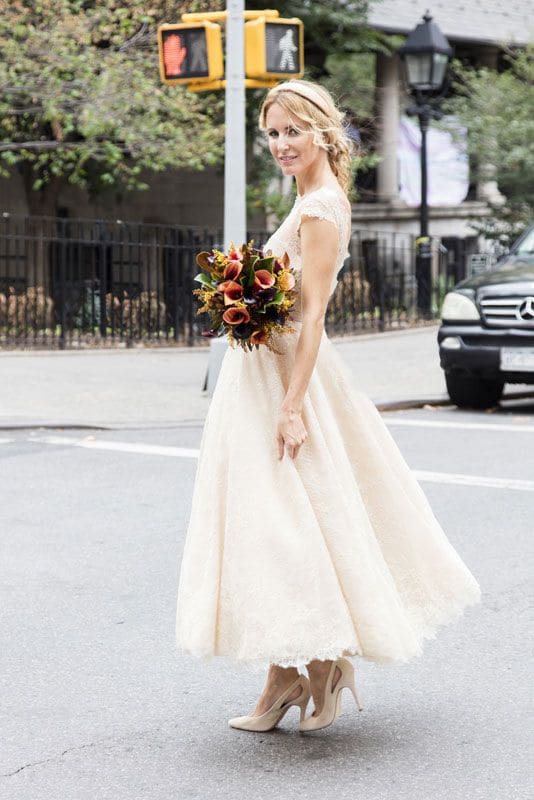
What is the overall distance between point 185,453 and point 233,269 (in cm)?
624

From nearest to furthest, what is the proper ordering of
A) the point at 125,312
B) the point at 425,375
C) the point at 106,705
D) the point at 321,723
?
the point at 321,723, the point at 106,705, the point at 425,375, the point at 125,312

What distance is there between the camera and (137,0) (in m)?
19.6

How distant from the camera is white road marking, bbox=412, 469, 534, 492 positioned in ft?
28.5

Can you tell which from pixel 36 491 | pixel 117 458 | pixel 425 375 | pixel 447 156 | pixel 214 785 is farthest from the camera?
pixel 447 156

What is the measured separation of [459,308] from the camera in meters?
12.9

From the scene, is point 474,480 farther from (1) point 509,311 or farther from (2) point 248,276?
(2) point 248,276

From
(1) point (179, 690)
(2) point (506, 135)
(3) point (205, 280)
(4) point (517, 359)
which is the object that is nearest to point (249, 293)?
(3) point (205, 280)

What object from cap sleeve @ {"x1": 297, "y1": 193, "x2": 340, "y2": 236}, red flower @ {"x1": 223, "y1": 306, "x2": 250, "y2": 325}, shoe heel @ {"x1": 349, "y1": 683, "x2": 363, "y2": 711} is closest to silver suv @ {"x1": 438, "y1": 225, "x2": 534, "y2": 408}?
shoe heel @ {"x1": 349, "y1": 683, "x2": 363, "y2": 711}

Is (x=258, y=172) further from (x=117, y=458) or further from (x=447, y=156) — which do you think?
(x=117, y=458)

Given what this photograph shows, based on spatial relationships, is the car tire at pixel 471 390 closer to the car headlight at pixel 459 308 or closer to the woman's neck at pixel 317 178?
the car headlight at pixel 459 308

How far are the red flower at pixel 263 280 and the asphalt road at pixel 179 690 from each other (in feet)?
4.38

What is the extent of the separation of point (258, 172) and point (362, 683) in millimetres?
20228

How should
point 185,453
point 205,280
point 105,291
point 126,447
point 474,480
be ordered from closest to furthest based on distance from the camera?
point 205,280 → point 474,480 → point 185,453 → point 126,447 → point 105,291

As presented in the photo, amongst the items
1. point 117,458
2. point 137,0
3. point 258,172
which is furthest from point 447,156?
point 117,458
